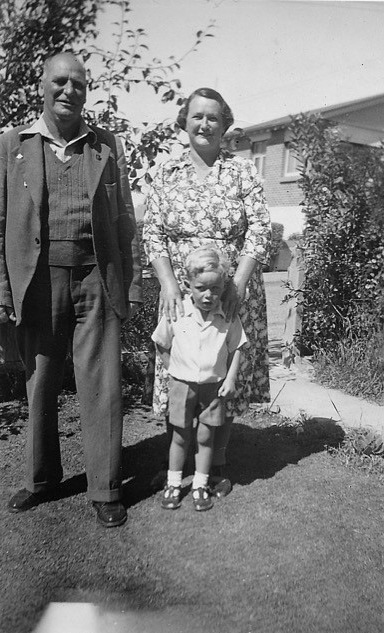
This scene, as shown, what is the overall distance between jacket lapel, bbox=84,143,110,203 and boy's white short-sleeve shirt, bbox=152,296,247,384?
73 cm

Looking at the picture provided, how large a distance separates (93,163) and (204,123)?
23.7 inches

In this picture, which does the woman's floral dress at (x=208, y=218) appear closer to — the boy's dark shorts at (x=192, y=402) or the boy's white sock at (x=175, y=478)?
the boy's dark shorts at (x=192, y=402)

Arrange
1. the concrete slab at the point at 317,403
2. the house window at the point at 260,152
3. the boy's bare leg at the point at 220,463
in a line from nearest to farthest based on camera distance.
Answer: the boy's bare leg at the point at 220,463 < the concrete slab at the point at 317,403 < the house window at the point at 260,152

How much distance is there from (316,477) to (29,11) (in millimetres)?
3453

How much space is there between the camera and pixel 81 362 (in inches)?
121

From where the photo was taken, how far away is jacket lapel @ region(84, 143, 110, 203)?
2.90m

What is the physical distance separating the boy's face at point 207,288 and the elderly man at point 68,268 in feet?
1.06

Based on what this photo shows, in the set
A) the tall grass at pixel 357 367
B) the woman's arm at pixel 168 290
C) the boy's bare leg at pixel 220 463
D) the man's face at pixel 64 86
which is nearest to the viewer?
the man's face at pixel 64 86

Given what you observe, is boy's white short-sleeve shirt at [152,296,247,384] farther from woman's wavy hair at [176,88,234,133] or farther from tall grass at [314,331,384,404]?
tall grass at [314,331,384,404]

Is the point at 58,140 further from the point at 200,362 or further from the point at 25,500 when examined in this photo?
the point at 25,500

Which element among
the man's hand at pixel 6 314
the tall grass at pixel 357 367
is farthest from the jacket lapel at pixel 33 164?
the tall grass at pixel 357 367

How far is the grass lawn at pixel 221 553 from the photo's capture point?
2.32m

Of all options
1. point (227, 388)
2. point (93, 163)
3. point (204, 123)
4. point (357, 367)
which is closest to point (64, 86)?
point (93, 163)

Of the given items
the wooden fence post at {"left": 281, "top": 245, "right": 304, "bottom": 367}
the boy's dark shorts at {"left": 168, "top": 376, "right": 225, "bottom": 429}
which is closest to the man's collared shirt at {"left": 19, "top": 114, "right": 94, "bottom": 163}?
the boy's dark shorts at {"left": 168, "top": 376, "right": 225, "bottom": 429}
